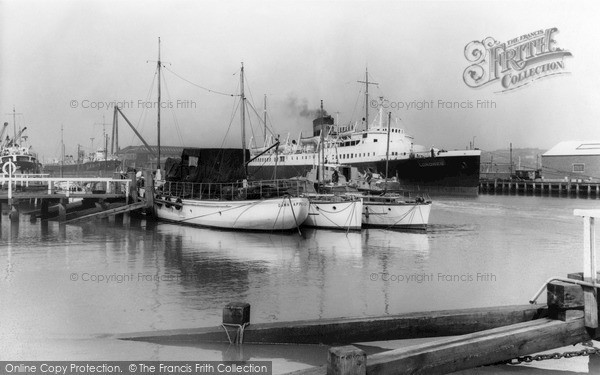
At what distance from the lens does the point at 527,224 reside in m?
27.4

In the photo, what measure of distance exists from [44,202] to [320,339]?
24.3 metres

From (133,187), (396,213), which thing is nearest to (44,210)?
(133,187)

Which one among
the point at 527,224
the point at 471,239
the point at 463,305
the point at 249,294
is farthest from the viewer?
the point at 527,224

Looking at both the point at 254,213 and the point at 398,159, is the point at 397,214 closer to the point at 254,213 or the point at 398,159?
the point at 254,213

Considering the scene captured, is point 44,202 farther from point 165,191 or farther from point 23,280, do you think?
point 23,280

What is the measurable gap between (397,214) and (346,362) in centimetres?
2110

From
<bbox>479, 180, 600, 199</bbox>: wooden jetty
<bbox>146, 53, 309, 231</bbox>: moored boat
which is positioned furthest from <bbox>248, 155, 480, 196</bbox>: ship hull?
<bbox>146, 53, 309, 231</bbox>: moored boat

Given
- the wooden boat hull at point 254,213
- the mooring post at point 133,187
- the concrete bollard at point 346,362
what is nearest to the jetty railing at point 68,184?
the mooring post at point 133,187

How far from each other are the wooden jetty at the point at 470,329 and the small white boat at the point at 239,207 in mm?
14938

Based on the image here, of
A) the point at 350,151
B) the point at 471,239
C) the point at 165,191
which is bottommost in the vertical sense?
the point at 471,239

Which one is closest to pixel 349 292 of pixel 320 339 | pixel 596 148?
pixel 320 339

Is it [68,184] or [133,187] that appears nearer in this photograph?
[68,184]

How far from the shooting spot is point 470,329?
5742mm

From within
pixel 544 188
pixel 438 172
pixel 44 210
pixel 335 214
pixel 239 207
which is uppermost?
pixel 438 172
